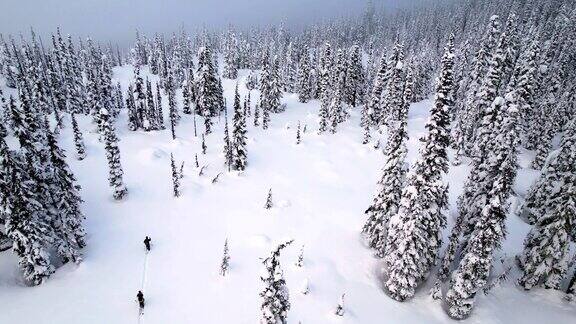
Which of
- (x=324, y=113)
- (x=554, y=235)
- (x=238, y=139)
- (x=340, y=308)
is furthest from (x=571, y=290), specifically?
(x=324, y=113)

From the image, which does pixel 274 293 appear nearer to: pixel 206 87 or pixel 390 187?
pixel 390 187

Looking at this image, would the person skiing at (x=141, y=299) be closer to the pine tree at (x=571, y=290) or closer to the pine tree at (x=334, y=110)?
the pine tree at (x=571, y=290)

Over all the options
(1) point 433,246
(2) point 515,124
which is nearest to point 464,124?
(2) point 515,124

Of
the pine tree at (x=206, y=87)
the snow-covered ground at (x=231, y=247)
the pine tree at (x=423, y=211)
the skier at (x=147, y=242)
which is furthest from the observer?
the pine tree at (x=206, y=87)

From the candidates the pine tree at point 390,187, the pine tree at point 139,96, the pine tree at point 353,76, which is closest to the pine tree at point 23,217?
the pine tree at point 390,187

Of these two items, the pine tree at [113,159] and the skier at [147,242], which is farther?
the pine tree at [113,159]

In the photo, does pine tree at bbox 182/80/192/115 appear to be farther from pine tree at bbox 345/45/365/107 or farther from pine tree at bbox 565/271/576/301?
pine tree at bbox 565/271/576/301
